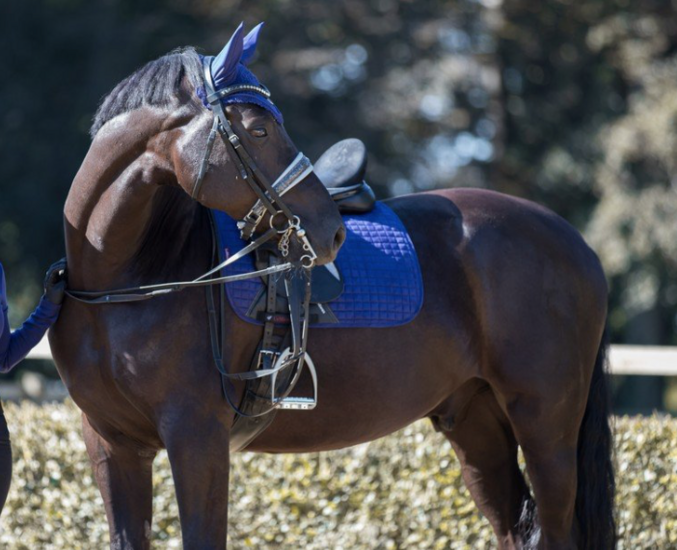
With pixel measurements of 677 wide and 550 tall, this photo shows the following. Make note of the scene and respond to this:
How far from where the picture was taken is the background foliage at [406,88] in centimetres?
1462

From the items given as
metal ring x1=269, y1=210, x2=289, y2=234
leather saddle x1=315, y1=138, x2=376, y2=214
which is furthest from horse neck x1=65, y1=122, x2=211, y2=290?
leather saddle x1=315, y1=138, x2=376, y2=214

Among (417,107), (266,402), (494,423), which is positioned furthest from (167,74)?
(417,107)

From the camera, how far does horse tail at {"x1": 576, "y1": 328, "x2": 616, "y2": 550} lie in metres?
4.19

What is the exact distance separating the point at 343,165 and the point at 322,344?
2.57ft

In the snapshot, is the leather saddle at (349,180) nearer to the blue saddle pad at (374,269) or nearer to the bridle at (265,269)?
the blue saddle pad at (374,269)

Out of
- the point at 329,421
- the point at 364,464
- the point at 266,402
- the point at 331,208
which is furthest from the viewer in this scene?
the point at 364,464

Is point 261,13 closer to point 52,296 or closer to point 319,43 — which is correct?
point 319,43

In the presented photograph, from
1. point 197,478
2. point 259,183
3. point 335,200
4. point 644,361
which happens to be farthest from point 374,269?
point 644,361

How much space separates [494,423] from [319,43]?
12651 mm

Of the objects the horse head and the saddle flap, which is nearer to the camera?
the horse head

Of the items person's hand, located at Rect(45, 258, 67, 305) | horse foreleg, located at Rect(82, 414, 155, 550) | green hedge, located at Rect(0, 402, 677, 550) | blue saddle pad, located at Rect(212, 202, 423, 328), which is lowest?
green hedge, located at Rect(0, 402, 677, 550)

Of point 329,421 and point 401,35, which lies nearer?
point 329,421

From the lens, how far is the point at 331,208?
10.4 feet

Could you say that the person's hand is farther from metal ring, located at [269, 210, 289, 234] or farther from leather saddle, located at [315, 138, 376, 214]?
leather saddle, located at [315, 138, 376, 214]
